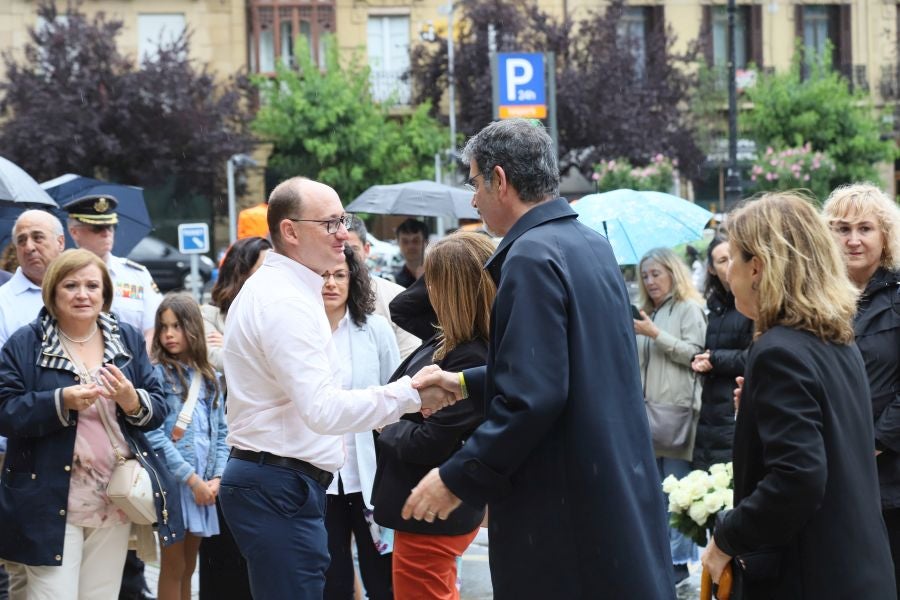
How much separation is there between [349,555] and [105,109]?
3090 cm

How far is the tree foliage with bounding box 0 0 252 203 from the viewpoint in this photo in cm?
3384

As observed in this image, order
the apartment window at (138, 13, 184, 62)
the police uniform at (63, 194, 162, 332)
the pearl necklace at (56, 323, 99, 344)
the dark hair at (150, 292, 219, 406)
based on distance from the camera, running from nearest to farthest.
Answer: the pearl necklace at (56, 323, 99, 344), the dark hair at (150, 292, 219, 406), the police uniform at (63, 194, 162, 332), the apartment window at (138, 13, 184, 62)

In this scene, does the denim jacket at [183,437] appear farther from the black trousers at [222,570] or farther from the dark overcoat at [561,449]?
the dark overcoat at [561,449]

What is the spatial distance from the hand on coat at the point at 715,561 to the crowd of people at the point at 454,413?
2 cm

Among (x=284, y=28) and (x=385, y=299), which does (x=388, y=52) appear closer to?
(x=284, y=28)

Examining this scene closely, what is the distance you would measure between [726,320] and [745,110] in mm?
32296

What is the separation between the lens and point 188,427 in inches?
253

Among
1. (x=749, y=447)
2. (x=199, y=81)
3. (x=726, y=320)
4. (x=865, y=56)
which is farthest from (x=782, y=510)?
(x=865, y=56)

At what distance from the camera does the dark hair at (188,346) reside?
6566 millimetres

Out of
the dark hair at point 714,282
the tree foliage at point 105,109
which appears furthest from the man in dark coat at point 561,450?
the tree foliage at point 105,109

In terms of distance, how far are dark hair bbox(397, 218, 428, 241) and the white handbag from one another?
4141 mm

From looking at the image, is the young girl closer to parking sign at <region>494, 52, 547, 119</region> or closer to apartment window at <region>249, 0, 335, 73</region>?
parking sign at <region>494, 52, 547, 119</region>

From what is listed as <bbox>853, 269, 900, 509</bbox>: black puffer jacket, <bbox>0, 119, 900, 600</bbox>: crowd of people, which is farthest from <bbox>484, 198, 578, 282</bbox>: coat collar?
<bbox>853, 269, 900, 509</bbox>: black puffer jacket

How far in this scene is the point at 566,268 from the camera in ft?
11.6
